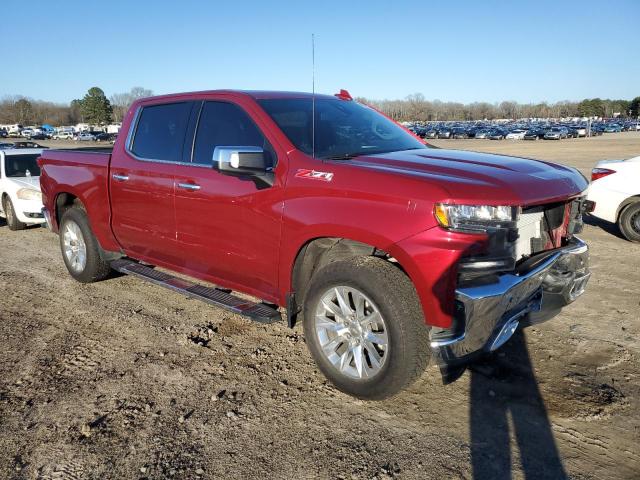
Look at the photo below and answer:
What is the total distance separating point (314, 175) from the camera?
359 cm

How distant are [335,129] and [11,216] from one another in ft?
26.7

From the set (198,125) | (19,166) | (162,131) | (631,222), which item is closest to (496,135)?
(631,222)

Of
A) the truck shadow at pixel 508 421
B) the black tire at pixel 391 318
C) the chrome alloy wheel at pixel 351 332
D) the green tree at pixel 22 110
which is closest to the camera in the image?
the truck shadow at pixel 508 421

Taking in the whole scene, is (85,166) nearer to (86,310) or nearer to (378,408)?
(86,310)

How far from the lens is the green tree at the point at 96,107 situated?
12112 cm

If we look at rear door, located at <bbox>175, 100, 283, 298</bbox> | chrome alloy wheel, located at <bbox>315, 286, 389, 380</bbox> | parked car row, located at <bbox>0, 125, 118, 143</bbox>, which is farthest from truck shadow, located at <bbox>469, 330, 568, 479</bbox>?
parked car row, located at <bbox>0, 125, 118, 143</bbox>

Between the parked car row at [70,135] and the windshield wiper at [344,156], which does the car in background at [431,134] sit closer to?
the parked car row at [70,135]

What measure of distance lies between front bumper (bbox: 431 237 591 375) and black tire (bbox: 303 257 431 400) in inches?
5.2

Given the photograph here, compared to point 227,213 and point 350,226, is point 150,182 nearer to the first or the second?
point 227,213

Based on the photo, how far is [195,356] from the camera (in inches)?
167

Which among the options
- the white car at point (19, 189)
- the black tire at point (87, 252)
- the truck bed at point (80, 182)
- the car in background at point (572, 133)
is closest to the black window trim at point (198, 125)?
the truck bed at point (80, 182)

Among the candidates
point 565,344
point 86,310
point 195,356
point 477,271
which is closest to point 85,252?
point 86,310

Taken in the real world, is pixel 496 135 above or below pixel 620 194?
above

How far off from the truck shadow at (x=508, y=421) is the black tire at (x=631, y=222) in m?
4.88
